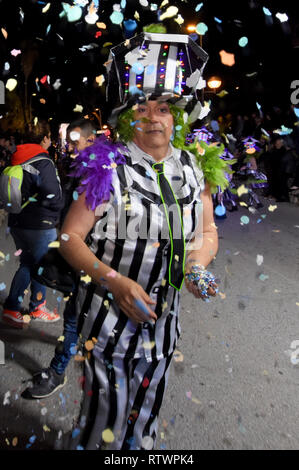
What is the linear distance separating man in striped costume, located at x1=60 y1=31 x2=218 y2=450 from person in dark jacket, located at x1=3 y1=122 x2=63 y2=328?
190 cm

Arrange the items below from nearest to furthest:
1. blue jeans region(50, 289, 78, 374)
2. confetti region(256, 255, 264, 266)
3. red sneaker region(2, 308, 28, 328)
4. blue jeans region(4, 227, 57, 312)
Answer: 1. blue jeans region(50, 289, 78, 374)
2. blue jeans region(4, 227, 57, 312)
3. red sneaker region(2, 308, 28, 328)
4. confetti region(256, 255, 264, 266)

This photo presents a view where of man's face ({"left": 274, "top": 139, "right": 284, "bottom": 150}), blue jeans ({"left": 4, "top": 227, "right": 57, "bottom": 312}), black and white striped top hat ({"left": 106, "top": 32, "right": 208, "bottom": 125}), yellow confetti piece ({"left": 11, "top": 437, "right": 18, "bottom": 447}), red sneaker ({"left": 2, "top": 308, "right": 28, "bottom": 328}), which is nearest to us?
black and white striped top hat ({"left": 106, "top": 32, "right": 208, "bottom": 125})

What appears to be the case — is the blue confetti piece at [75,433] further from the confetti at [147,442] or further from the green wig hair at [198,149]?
the green wig hair at [198,149]

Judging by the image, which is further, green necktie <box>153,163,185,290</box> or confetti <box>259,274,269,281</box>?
confetti <box>259,274,269,281</box>

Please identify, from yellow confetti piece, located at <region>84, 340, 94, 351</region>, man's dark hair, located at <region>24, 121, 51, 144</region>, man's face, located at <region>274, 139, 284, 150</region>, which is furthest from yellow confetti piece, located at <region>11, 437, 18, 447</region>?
man's face, located at <region>274, 139, 284, 150</region>

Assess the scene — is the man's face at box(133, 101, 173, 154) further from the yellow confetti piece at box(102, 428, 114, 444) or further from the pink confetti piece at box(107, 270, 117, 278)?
the yellow confetti piece at box(102, 428, 114, 444)

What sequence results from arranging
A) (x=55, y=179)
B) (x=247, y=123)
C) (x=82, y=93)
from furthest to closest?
1. (x=82, y=93)
2. (x=247, y=123)
3. (x=55, y=179)

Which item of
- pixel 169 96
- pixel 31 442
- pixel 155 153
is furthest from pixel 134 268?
pixel 31 442

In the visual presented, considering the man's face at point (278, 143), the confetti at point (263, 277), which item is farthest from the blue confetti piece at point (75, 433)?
the man's face at point (278, 143)

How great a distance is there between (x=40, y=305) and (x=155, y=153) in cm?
288

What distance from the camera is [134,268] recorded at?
177 cm

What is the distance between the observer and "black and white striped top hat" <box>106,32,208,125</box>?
5.96 feet

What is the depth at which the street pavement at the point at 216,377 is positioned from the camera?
2631 millimetres

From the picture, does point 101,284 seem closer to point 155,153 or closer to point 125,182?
point 125,182
